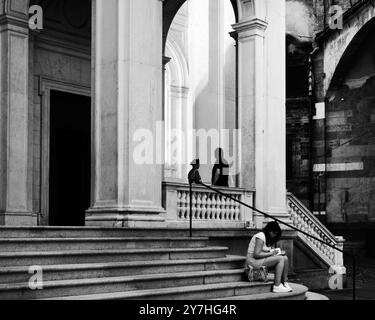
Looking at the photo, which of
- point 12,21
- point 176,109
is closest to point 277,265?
point 12,21

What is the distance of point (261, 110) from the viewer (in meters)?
16.0

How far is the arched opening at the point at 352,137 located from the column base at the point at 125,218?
50.7 feet

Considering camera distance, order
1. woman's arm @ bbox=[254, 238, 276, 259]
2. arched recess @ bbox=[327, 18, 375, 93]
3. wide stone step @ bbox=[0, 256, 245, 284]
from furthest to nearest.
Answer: arched recess @ bbox=[327, 18, 375, 93], woman's arm @ bbox=[254, 238, 276, 259], wide stone step @ bbox=[0, 256, 245, 284]

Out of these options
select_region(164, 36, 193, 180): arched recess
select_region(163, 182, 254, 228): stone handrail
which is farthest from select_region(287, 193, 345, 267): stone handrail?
select_region(164, 36, 193, 180): arched recess

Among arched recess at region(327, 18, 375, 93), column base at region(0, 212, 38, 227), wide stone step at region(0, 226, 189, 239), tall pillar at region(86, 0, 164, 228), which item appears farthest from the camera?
arched recess at region(327, 18, 375, 93)

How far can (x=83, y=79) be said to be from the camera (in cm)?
1847

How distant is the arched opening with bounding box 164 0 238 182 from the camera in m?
22.2

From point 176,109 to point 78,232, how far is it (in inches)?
456

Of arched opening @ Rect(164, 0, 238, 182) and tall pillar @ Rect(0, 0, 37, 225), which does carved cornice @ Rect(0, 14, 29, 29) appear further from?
arched opening @ Rect(164, 0, 238, 182)

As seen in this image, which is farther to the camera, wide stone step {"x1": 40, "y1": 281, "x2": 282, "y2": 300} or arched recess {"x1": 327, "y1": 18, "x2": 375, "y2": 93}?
arched recess {"x1": 327, "y1": 18, "x2": 375, "y2": 93}

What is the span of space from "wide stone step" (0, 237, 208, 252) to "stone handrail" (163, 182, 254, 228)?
4.21ft

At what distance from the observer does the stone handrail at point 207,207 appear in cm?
1364

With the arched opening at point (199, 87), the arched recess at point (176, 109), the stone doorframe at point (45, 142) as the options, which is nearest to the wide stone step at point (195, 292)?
the stone doorframe at point (45, 142)
